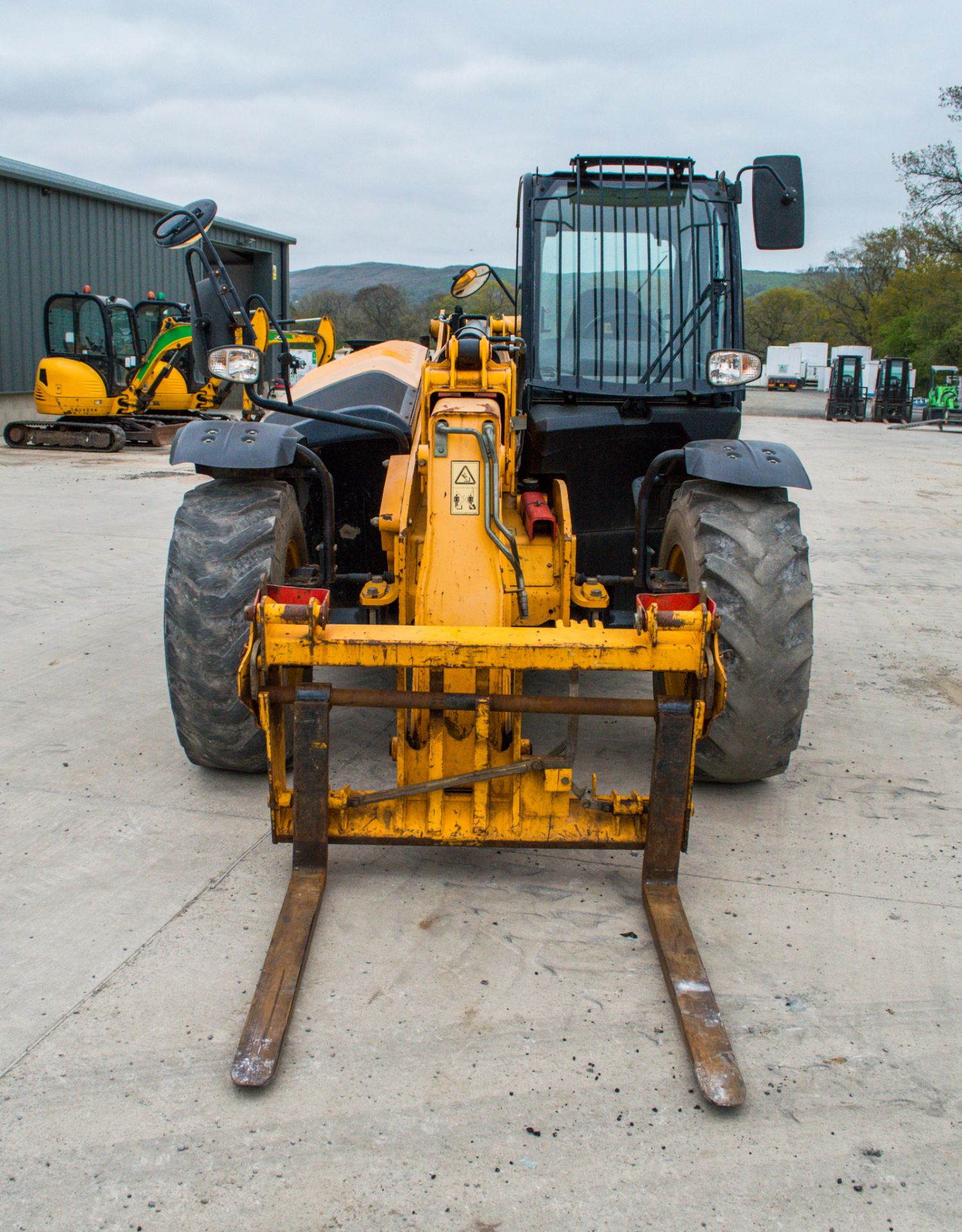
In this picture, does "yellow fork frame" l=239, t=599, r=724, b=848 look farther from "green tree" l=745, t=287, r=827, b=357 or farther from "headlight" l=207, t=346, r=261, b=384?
"green tree" l=745, t=287, r=827, b=357

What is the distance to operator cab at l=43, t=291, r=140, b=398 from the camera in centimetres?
1791

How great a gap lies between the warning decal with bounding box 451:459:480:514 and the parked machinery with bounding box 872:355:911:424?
33.2m

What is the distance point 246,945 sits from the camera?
3246mm

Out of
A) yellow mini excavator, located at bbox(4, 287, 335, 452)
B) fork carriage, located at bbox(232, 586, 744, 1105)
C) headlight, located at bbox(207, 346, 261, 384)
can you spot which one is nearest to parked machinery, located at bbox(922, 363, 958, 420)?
yellow mini excavator, located at bbox(4, 287, 335, 452)

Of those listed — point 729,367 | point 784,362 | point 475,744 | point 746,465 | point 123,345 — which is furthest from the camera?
point 784,362

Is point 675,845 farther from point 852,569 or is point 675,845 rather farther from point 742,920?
point 852,569

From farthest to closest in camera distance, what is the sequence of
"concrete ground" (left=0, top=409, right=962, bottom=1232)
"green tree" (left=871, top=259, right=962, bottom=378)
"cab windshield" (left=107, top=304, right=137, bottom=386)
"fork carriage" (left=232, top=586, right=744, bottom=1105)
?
"green tree" (left=871, top=259, right=962, bottom=378), "cab windshield" (left=107, top=304, right=137, bottom=386), "fork carriage" (left=232, top=586, right=744, bottom=1105), "concrete ground" (left=0, top=409, right=962, bottom=1232)

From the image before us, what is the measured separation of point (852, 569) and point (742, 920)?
662cm

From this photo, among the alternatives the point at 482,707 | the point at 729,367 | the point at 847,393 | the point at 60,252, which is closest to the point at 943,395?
the point at 847,393

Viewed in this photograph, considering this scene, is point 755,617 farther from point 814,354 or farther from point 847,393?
point 814,354

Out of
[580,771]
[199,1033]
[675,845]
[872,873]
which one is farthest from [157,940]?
[872,873]

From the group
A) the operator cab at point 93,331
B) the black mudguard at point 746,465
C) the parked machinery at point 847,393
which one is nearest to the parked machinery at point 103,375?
the operator cab at point 93,331

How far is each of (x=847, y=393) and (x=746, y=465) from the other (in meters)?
33.4

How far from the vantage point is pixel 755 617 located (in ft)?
13.0
